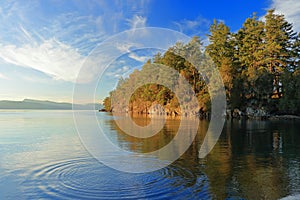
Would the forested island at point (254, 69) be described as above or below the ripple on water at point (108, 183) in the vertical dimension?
above

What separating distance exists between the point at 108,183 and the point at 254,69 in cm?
6305

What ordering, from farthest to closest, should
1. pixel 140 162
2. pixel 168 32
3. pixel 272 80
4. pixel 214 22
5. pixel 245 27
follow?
pixel 214 22 < pixel 245 27 < pixel 272 80 < pixel 168 32 < pixel 140 162

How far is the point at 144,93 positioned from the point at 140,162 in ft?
281

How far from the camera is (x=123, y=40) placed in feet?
66.5

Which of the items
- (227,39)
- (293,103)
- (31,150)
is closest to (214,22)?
(227,39)

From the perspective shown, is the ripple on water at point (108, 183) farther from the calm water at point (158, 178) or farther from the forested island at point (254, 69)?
the forested island at point (254, 69)

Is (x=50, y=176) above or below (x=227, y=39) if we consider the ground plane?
below

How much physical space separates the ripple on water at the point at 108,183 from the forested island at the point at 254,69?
45052mm

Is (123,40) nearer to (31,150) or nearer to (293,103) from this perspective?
(31,150)

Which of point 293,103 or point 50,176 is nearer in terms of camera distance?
point 50,176

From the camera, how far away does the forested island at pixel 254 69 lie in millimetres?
64625

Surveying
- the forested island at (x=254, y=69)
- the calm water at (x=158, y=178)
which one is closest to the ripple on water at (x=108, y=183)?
the calm water at (x=158, y=178)

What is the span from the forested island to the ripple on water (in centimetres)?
4505

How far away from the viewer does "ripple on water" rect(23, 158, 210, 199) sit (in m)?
10.5
